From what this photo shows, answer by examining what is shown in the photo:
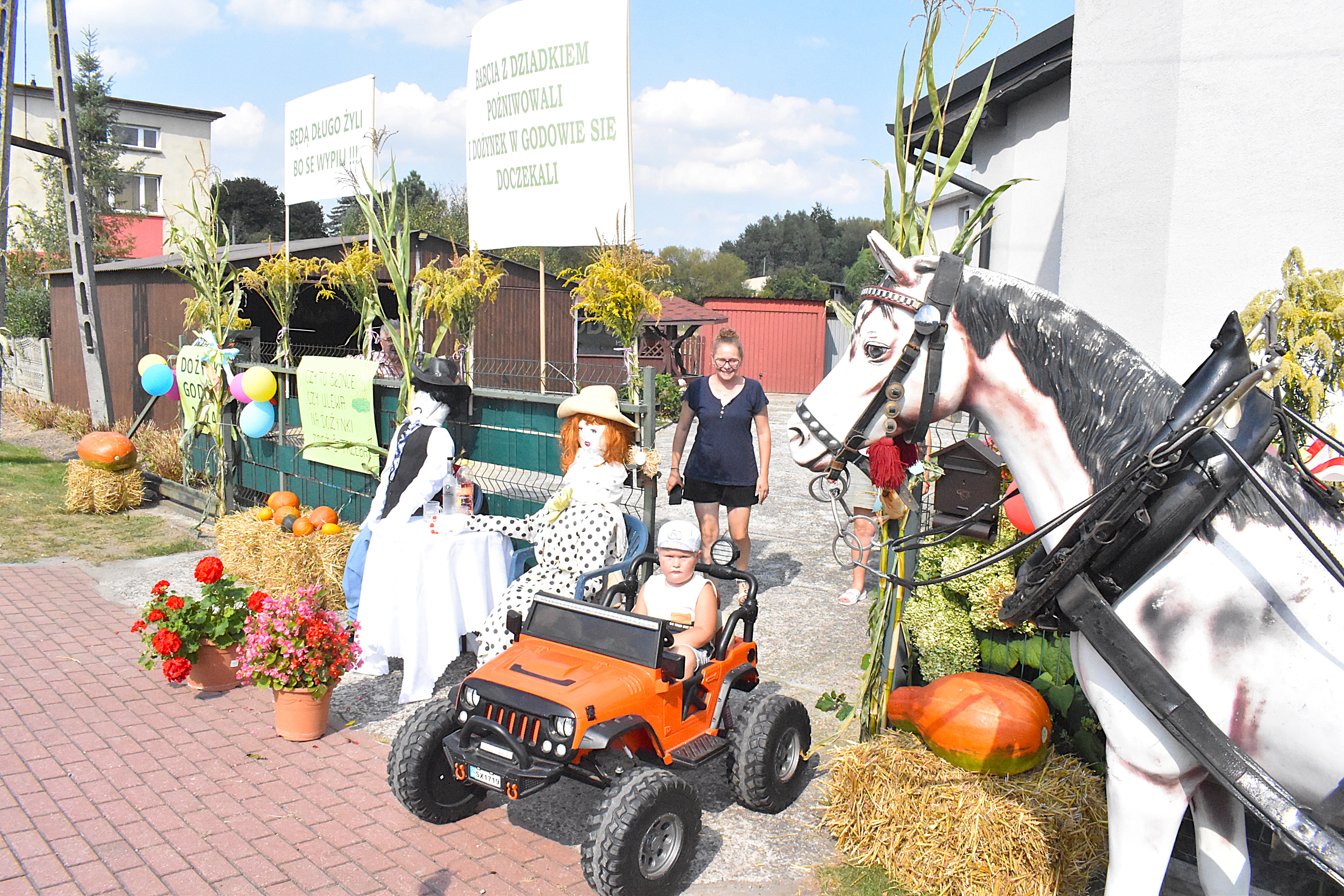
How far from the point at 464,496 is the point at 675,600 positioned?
6.87 feet

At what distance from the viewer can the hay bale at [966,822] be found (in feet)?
10.4

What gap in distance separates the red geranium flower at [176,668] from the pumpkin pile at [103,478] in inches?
234

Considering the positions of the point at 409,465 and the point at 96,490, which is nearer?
the point at 409,465

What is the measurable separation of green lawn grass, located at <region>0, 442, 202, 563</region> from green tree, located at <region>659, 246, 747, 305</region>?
4959 cm

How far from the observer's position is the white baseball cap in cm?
405

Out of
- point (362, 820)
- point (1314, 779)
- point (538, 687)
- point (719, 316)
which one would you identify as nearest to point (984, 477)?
point (1314, 779)

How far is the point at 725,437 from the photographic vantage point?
5.96 meters

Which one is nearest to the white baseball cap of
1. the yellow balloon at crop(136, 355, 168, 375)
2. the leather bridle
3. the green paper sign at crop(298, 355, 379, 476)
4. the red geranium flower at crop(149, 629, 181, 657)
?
the leather bridle

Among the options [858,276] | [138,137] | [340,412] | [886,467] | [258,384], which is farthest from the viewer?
[858,276]

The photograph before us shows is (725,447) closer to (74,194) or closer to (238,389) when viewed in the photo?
(238,389)

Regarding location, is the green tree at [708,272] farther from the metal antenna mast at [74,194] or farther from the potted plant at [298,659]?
the potted plant at [298,659]

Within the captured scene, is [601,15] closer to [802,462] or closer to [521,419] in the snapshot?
[521,419]

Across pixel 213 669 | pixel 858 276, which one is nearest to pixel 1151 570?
pixel 213 669

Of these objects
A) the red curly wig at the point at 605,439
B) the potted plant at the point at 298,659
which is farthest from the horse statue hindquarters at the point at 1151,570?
the potted plant at the point at 298,659
